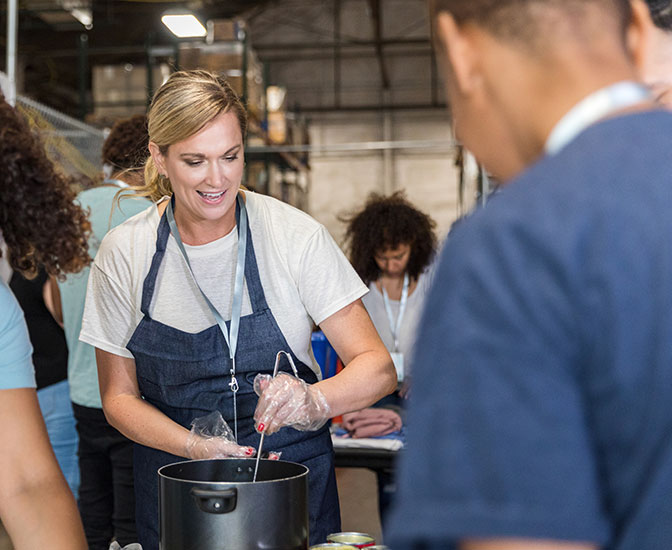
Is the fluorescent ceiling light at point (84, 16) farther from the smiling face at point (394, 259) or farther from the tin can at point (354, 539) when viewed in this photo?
the tin can at point (354, 539)

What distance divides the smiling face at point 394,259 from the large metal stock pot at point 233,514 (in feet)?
9.62

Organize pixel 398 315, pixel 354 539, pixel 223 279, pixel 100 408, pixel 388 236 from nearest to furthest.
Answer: pixel 354 539, pixel 223 279, pixel 100 408, pixel 398 315, pixel 388 236

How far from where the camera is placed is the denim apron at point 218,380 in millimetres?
1922

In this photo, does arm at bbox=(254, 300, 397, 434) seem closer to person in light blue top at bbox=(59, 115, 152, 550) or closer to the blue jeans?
person in light blue top at bbox=(59, 115, 152, 550)

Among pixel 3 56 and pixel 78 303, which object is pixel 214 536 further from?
pixel 3 56

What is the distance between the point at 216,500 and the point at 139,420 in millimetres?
663

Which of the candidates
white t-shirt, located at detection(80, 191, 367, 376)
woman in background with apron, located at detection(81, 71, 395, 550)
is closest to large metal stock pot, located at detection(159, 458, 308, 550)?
woman in background with apron, located at detection(81, 71, 395, 550)

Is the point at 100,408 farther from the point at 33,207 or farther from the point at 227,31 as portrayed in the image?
the point at 227,31

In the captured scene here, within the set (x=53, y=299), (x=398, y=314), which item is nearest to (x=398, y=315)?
(x=398, y=314)

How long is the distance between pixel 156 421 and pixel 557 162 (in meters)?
1.45

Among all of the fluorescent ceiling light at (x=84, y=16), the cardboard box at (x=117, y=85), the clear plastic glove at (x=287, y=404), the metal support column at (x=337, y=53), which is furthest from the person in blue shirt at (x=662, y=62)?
the metal support column at (x=337, y=53)

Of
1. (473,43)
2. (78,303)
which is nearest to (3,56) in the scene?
(78,303)

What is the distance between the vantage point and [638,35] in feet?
2.34

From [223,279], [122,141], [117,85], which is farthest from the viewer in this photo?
[117,85]
